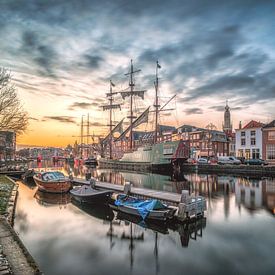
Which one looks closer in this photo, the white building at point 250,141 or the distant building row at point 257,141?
the distant building row at point 257,141

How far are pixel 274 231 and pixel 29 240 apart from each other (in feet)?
48.3

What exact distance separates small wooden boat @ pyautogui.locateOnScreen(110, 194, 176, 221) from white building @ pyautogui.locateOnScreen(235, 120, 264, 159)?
187 feet

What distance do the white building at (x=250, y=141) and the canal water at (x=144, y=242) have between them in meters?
49.5

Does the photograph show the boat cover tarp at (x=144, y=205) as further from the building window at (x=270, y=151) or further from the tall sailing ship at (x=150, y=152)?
the building window at (x=270, y=151)

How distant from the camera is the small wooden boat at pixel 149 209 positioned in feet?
56.6

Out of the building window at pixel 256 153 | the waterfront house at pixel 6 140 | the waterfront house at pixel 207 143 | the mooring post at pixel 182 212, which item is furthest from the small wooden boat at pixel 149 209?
the waterfront house at pixel 207 143

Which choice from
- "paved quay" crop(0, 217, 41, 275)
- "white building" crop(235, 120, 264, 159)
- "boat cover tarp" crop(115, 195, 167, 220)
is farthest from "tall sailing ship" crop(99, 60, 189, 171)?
"paved quay" crop(0, 217, 41, 275)

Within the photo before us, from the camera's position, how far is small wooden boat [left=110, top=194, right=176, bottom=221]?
56.6 feet

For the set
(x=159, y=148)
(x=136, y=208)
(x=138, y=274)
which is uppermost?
(x=159, y=148)

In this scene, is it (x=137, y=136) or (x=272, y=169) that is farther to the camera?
(x=137, y=136)

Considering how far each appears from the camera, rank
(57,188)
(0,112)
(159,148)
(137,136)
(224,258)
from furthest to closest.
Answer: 1. (137,136)
2. (159,148)
3. (57,188)
4. (0,112)
5. (224,258)

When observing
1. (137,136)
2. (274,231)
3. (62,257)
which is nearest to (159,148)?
(274,231)

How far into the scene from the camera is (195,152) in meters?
98.4

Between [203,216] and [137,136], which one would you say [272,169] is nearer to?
[203,216]
